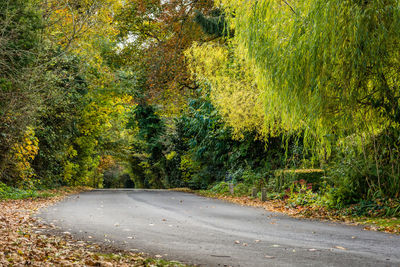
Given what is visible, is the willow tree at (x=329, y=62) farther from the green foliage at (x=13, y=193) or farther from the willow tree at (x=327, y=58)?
the green foliage at (x=13, y=193)

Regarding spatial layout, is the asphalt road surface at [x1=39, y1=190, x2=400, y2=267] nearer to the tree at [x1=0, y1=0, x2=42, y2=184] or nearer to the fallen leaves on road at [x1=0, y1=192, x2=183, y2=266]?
the fallen leaves on road at [x1=0, y1=192, x2=183, y2=266]

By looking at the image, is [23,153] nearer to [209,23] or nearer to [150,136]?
[209,23]

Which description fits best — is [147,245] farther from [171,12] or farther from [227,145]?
[171,12]

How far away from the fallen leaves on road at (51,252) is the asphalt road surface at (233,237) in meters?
0.45

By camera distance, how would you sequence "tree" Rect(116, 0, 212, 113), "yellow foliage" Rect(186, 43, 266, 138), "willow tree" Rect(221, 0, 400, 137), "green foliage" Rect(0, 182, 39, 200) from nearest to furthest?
"willow tree" Rect(221, 0, 400, 137) → "green foliage" Rect(0, 182, 39, 200) → "yellow foliage" Rect(186, 43, 266, 138) → "tree" Rect(116, 0, 212, 113)

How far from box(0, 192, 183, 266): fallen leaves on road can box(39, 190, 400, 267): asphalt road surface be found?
452mm

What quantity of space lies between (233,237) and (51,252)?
3.32m

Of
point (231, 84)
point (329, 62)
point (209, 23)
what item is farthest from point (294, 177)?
point (209, 23)

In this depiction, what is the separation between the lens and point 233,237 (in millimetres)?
7637

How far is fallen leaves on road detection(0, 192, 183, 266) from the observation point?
527 cm

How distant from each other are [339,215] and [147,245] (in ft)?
19.5

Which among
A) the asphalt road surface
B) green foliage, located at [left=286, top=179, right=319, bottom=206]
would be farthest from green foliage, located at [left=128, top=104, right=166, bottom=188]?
the asphalt road surface

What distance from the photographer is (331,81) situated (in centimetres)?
883

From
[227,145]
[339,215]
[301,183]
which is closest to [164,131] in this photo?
[227,145]
